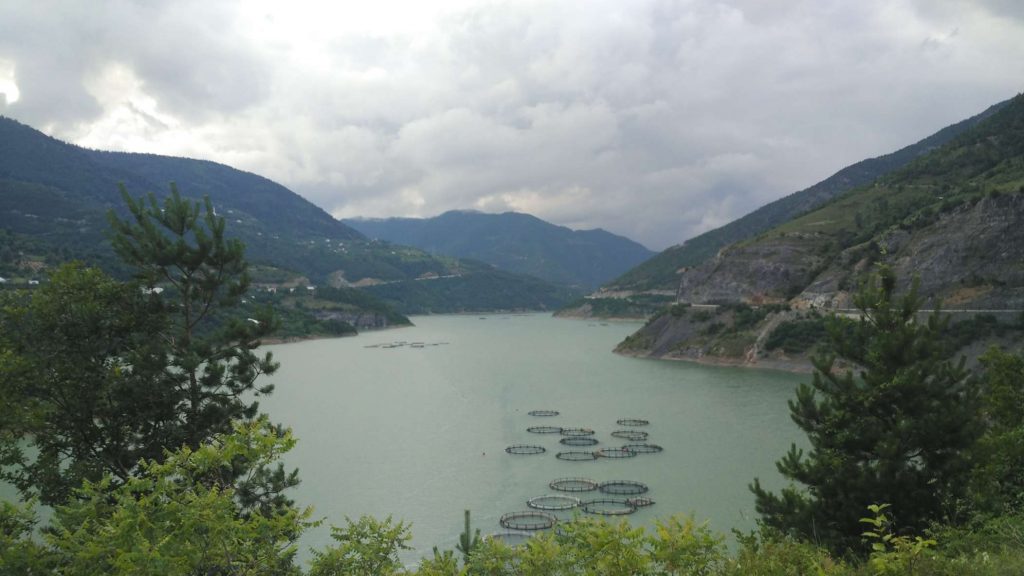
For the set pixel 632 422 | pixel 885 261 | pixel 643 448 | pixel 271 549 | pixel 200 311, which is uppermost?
pixel 885 261

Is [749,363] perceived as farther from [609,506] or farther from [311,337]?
[311,337]

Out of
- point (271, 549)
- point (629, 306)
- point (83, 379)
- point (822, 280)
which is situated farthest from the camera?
point (629, 306)

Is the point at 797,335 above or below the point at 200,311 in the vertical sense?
below

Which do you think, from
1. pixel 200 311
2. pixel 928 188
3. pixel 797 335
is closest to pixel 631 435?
pixel 200 311

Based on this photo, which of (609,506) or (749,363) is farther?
(749,363)

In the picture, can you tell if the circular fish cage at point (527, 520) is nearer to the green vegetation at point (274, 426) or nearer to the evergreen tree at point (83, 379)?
the green vegetation at point (274, 426)

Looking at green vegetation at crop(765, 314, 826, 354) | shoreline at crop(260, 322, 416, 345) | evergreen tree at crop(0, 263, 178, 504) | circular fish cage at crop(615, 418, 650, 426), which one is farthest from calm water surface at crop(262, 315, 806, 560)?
shoreline at crop(260, 322, 416, 345)

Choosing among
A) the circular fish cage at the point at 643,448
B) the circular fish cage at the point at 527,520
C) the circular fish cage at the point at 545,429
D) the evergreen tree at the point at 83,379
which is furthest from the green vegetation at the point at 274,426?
the circular fish cage at the point at 545,429
